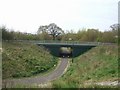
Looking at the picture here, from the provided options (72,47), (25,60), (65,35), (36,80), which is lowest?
(36,80)

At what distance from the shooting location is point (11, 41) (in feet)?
184

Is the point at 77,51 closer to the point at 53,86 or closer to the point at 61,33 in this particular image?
the point at 61,33

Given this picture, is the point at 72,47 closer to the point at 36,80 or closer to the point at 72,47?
the point at 72,47

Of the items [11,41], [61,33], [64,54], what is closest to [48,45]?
[64,54]

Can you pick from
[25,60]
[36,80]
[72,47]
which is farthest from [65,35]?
[36,80]

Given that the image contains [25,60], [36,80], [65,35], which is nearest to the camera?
[36,80]

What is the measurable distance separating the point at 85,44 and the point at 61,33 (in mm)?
25452

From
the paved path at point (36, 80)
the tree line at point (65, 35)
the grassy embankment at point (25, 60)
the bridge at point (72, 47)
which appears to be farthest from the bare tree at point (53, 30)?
the paved path at point (36, 80)

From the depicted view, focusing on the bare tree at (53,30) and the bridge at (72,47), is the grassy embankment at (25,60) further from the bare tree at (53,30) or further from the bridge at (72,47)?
the bare tree at (53,30)

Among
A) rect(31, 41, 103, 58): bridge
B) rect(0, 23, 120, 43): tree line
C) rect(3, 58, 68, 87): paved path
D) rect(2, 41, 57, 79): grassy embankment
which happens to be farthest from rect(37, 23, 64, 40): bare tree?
rect(3, 58, 68, 87): paved path

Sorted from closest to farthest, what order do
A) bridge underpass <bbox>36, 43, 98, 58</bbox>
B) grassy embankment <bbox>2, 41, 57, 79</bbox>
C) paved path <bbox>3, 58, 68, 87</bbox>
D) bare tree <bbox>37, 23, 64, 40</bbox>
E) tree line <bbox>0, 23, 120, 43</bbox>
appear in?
paved path <bbox>3, 58, 68, 87</bbox>
grassy embankment <bbox>2, 41, 57, 79</bbox>
bridge underpass <bbox>36, 43, 98, 58</bbox>
tree line <bbox>0, 23, 120, 43</bbox>
bare tree <bbox>37, 23, 64, 40</bbox>

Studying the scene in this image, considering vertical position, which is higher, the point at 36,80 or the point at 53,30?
the point at 53,30

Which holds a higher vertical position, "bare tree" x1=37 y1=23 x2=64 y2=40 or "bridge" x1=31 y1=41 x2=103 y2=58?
"bare tree" x1=37 y1=23 x2=64 y2=40

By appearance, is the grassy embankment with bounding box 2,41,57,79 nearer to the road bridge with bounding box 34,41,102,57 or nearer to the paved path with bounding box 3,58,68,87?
the paved path with bounding box 3,58,68,87
